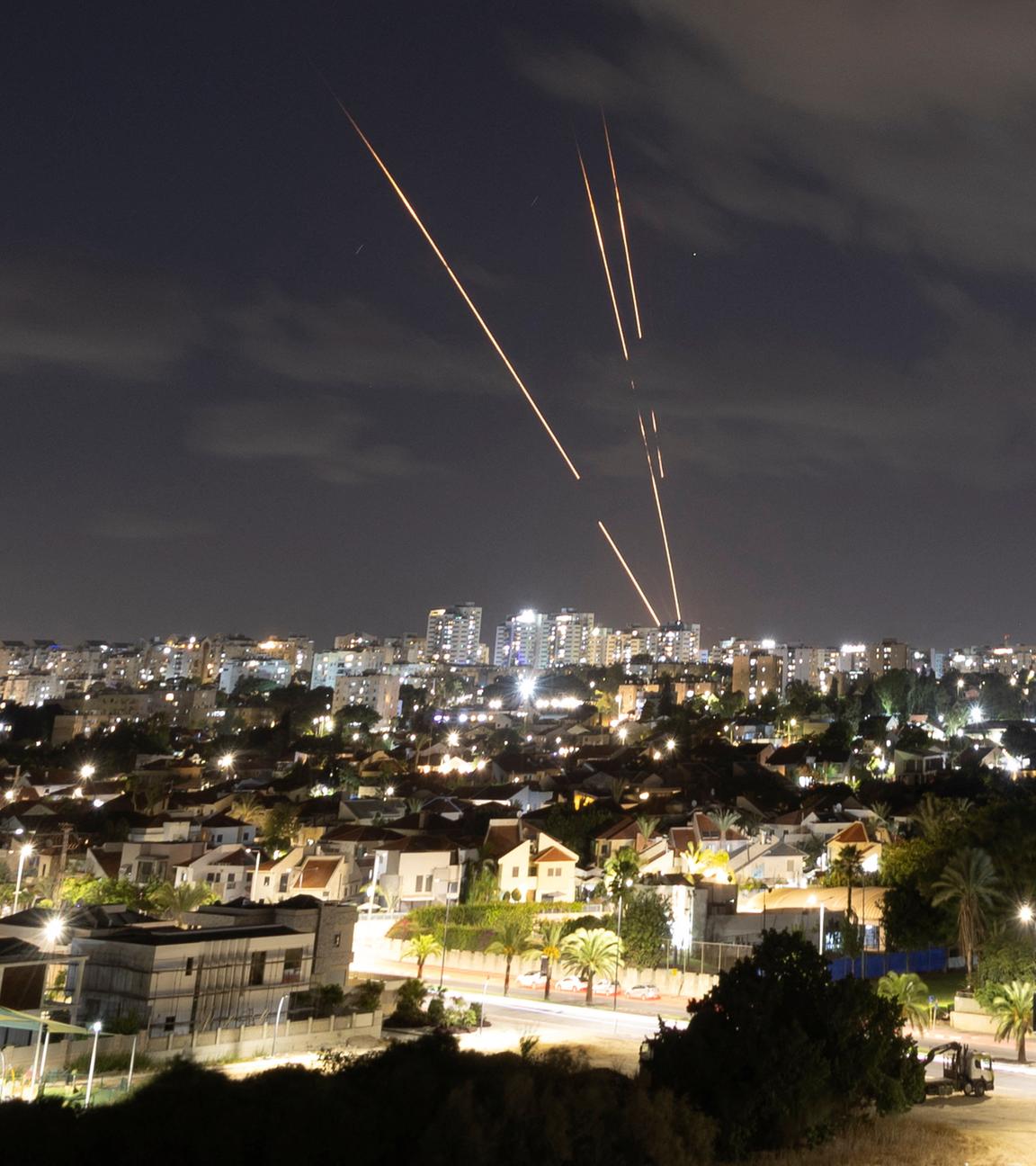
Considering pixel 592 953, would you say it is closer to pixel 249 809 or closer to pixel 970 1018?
pixel 970 1018

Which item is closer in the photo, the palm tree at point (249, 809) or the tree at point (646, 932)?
the tree at point (646, 932)

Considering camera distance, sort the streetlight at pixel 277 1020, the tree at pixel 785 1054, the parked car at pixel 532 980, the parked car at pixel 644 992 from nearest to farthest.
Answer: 1. the tree at pixel 785 1054
2. the streetlight at pixel 277 1020
3. the parked car at pixel 644 992
4. the parked car at pixel 532 980

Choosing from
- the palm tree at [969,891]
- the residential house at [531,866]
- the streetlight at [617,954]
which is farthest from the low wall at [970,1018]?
the residential house at [531,866]

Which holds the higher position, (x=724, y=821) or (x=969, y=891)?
(x=724, y=821)

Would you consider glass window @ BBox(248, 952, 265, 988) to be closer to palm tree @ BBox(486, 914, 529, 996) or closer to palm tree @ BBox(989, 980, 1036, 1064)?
palm tree @ BBox(486, 914, 529, 996)

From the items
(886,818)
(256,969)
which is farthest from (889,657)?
(256,969)

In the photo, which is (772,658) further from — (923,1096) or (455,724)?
(923,1096)

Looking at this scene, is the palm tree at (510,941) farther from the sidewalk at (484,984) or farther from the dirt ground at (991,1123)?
the dirt ground at (991,1123)
